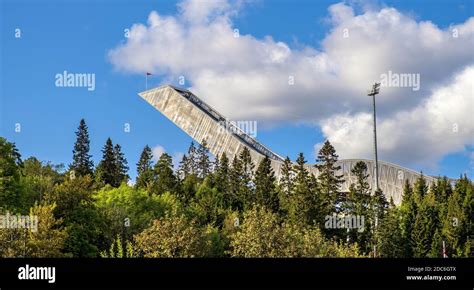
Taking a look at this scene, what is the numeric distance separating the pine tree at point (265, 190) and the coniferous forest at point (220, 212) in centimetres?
10

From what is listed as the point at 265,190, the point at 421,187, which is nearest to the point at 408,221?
the point at 421,187

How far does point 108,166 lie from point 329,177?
89.0ft

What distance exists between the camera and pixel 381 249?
52.8 meters

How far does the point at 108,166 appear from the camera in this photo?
75875 mm

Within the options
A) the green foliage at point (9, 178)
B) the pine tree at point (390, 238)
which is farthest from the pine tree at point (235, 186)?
the green foliage at point (9, 178)

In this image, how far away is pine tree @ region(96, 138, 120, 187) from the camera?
74.8 m

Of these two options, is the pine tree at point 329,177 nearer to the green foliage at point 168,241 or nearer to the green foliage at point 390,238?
the green foliage at point 390,238

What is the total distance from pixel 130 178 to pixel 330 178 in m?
28.6

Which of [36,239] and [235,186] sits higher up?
[235,186]

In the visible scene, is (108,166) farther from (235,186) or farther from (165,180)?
(235,186)

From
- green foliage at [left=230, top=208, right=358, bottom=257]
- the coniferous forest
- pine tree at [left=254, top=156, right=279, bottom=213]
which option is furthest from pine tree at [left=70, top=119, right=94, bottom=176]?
green foliage at [left=230, top=208, right=358, bottom=257]

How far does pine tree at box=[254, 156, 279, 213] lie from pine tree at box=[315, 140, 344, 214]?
4523 millimetres
